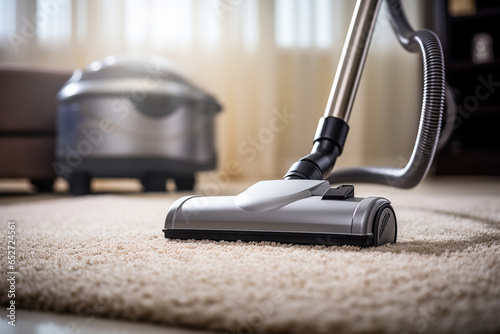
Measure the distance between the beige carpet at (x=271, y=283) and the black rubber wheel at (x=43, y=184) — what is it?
3.82ft

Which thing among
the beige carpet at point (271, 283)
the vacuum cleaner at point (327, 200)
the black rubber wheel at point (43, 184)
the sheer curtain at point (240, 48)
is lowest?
the black rubber wheel at point (43, 184)

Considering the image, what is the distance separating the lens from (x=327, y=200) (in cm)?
57

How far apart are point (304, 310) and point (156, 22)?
2660 millimetres

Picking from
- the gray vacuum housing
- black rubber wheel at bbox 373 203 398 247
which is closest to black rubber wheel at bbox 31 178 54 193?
the gray vacuum housing

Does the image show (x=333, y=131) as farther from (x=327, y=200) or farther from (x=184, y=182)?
(x=184, y=182)

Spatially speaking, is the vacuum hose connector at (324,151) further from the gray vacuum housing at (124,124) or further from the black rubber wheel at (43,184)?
the black rubber wheel at (43,184)

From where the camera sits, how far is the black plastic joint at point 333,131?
0.75 metres

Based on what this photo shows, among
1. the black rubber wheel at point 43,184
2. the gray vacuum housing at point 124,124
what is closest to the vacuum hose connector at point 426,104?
the gray vacuum housing at point 124,124

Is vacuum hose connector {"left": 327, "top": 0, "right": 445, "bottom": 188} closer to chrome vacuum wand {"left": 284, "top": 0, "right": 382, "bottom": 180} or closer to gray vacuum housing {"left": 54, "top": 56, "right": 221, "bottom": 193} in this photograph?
chrome vacuum wand {"left": 284, "top": 0, "right": 382, "bottom": 180}

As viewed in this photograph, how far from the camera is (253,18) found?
2.78 metres

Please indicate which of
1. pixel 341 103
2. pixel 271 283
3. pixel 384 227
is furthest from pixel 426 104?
pixel 271 283

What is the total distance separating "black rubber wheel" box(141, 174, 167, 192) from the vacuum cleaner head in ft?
3.15

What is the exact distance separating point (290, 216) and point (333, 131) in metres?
0.23

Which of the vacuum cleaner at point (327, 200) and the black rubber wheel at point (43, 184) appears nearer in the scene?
the vacuum cleaner at point (327, 200)
